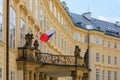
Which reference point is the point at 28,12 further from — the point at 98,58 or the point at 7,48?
the point at 98,58

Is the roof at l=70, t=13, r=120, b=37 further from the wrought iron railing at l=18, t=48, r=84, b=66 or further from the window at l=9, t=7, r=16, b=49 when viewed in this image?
the window at l=9, t=7, r=16, b=49

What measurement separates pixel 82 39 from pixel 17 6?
5389 cm

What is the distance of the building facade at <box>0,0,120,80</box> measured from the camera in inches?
857

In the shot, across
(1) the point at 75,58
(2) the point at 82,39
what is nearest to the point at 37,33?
(1) the point at 75,58

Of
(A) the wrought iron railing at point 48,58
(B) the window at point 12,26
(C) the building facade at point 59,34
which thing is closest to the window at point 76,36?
(C) the building facade at point 59,34

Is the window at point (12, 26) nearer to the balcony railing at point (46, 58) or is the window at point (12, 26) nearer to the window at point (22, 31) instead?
the balcony railing at point (46, 58)

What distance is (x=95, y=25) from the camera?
82062 millimetres

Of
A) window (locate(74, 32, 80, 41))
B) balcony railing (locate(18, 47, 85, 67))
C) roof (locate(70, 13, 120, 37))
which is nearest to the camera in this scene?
balcony railing (locate(18, 47, 85, 67))

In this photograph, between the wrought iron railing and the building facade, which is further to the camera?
the wrought iron railing

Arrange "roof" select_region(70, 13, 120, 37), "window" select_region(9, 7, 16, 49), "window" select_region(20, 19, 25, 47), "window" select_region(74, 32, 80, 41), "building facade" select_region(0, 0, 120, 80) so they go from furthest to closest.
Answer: "roof" select_region(70, 13, 120, 37)
"window" select_region(74, 32, 80, 41)
"window" select_region(20, 19, 25, 47)
"building facade" select_region(0, 0, 120, 80)
"window" select_region(9, 7, 16, 49)

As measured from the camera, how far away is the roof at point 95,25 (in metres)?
78.2

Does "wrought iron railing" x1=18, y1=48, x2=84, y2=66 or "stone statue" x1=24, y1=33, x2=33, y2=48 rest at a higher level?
"stone statue" x1=24, y1=33, x2=33, y2=48

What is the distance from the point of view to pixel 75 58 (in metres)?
31.7

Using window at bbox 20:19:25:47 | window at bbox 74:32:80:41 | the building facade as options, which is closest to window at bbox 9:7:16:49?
the building facade
